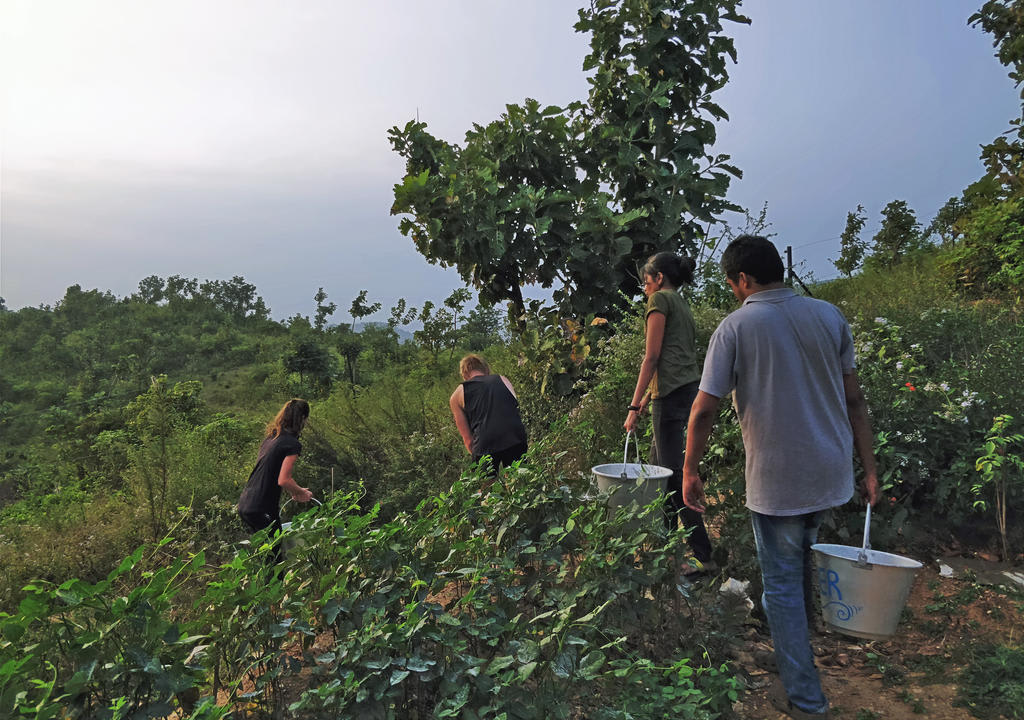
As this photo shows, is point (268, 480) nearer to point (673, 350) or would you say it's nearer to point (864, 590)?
point (673, 350)

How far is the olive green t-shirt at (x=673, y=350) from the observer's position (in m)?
3.37

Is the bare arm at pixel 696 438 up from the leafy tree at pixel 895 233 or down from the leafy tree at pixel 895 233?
down

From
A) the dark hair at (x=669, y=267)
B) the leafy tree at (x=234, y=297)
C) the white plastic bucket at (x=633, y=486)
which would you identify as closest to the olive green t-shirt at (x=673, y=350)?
the dark hair at (x=669, y=267)

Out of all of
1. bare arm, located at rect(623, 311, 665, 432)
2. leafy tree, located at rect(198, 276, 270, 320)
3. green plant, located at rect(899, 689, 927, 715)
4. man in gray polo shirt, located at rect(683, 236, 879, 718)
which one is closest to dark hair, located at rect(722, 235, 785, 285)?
man in gray polo shirt, located at rect(683, 236, 879, 718)

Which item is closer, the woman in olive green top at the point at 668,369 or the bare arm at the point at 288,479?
the woman in olive green top at the point at 668,369

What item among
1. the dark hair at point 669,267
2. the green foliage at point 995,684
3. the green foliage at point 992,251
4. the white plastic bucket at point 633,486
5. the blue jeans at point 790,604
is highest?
the green foliage at point 992,251

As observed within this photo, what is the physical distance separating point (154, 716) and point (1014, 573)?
13.6 ft

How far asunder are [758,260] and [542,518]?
141 cm

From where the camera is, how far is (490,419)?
4.25m

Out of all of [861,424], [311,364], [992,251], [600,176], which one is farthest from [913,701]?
[311,364]

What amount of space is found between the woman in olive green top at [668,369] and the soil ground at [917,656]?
31.1 inches

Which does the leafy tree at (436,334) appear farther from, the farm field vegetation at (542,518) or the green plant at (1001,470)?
the green plant at (1001,470)

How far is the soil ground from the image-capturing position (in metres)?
2.46

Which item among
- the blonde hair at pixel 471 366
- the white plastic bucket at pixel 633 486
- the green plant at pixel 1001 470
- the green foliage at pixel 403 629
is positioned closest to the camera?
the green foliage at pixel 403 629
